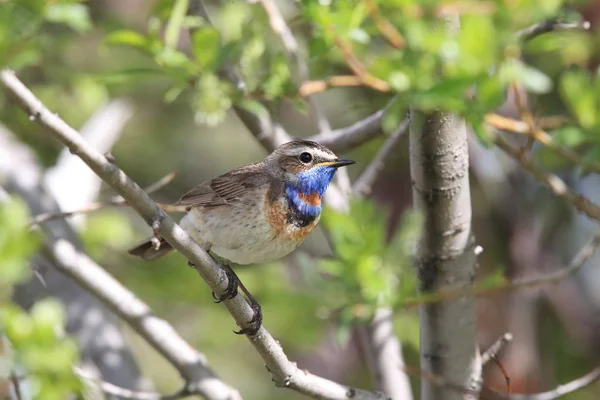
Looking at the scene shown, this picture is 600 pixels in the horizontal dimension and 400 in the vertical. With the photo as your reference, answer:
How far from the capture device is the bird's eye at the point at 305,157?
4.41m

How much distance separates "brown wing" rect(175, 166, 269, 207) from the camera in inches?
170

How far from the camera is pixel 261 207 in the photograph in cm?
424

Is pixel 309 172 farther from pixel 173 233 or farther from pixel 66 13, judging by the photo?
pixel 173 233

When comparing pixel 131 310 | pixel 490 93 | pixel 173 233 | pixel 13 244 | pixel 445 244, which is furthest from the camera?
pixel 131 310

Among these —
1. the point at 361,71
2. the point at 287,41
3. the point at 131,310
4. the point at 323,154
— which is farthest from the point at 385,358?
the point at 287,41

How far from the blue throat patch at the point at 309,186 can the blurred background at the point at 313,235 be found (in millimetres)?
290

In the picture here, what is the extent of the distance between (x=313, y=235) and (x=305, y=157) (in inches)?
113

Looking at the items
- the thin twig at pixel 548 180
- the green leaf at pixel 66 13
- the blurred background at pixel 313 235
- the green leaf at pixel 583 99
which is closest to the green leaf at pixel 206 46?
the blurred background at pixel 313 235

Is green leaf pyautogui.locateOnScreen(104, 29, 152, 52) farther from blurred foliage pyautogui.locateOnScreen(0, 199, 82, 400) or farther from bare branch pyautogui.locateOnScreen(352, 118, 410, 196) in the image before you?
blurred foliage pyautogui.locateOnScreen(0, 199, 82, 400)

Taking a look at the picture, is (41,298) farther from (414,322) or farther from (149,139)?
(149,139)

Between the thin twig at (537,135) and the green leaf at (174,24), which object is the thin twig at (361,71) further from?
the green leaf at (174,24)

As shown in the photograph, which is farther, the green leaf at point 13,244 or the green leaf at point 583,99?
the green leaf at point 583,99

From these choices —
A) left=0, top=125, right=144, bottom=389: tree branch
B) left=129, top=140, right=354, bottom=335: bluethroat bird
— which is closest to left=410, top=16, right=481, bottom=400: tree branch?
left=129, top=140, right=354, bottom=335: bluethroat bird

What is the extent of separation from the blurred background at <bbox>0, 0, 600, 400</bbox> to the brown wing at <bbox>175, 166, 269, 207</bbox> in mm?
340
